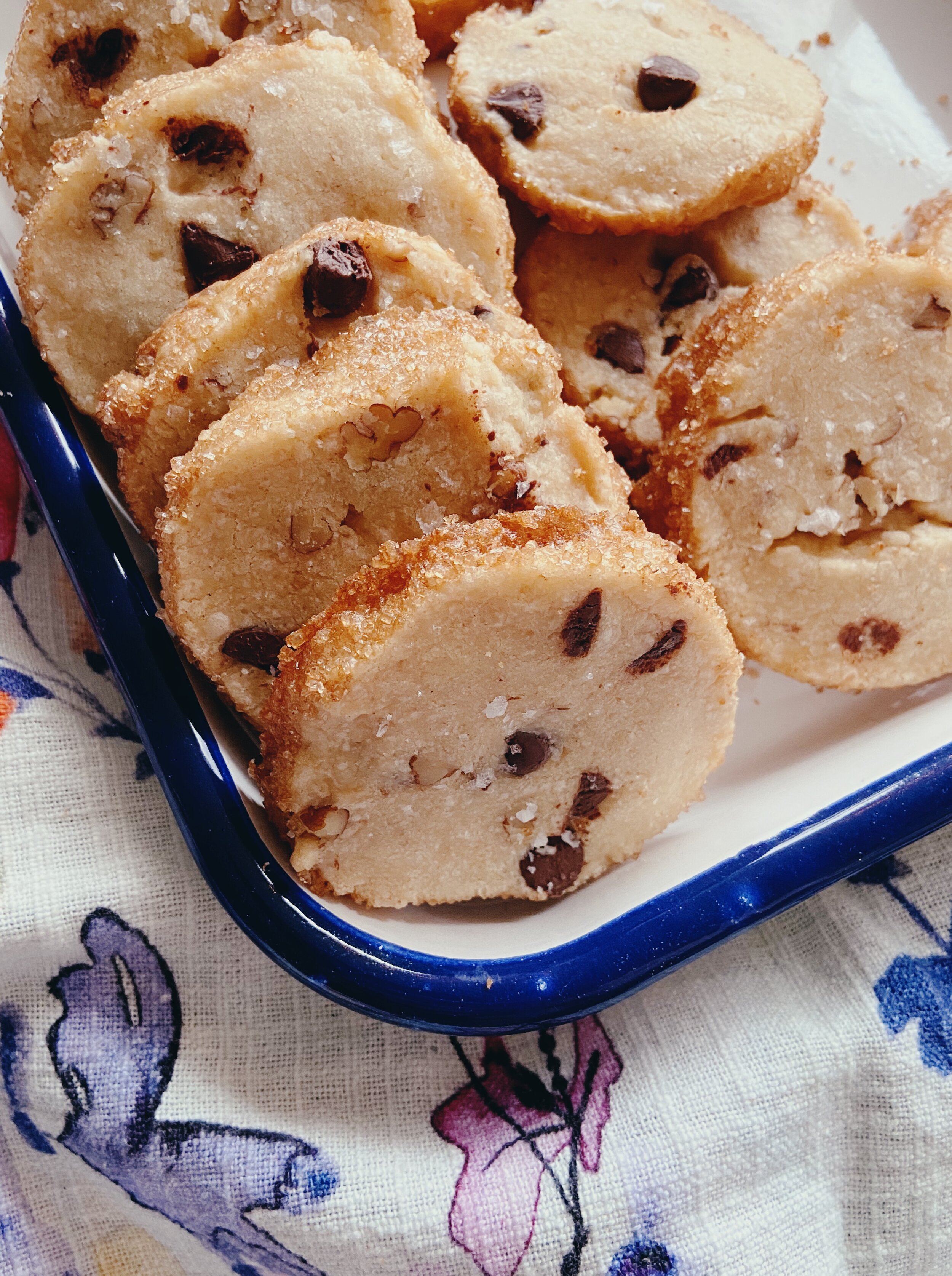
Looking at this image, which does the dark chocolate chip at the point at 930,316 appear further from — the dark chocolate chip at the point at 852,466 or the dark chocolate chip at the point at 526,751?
the dark chocolate chip at the point at 526,751

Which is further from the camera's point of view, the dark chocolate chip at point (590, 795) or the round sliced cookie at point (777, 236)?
the round sliced cookie at point (777, 236)

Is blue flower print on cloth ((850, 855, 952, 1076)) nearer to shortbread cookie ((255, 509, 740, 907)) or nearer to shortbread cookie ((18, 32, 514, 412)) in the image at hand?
shortbread cookie ((255, 509, 740, 907))

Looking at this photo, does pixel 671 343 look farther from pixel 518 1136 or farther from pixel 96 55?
pixel 518 1136

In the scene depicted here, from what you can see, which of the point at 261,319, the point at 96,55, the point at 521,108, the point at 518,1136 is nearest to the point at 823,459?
the point at 521,108

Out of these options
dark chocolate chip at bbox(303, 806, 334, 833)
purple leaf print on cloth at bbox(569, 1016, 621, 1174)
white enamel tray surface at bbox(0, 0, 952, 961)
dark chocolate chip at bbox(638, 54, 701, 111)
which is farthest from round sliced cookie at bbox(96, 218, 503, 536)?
purple leaf print on cloth at bbox(569, 1016, 621, 1174)

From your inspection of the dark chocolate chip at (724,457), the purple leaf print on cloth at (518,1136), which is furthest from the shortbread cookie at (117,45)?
the purple leaf print on cloth at (518,1136)

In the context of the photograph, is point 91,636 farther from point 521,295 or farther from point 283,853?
point 521,295
